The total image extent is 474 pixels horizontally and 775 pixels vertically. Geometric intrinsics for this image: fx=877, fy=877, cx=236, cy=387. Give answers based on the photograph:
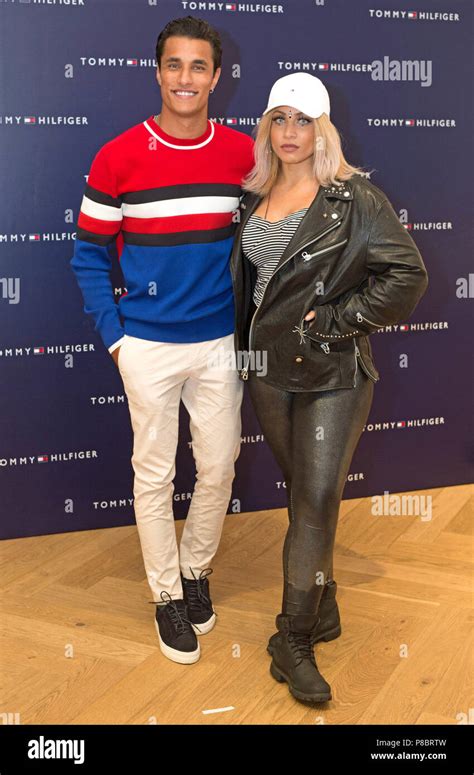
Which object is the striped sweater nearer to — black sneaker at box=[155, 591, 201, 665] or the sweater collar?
the sweater collar

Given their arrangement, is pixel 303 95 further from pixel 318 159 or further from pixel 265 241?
pixel 265 241

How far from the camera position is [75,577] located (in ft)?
11.0

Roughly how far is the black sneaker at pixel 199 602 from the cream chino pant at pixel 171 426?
116 mm

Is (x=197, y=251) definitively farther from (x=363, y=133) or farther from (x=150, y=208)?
(x=363, y=133)

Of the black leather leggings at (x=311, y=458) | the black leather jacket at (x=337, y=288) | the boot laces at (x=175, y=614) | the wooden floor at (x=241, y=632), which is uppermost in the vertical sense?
the black leather jacket at (x=337, y=288)

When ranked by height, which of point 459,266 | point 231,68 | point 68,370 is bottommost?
point 68,370

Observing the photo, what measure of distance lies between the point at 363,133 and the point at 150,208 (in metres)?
1.55

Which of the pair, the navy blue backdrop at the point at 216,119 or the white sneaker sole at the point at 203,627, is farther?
the navy blue backdrop at the point at 216,119

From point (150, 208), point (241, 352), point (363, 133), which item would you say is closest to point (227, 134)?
point (150, 208)

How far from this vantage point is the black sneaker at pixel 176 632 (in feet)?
8.98

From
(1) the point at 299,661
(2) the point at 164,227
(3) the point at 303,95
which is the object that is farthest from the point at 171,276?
(1) the point at 299,661

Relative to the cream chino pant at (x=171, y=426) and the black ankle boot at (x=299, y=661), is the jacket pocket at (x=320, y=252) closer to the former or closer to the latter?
the cream chino pant at (x=171, y=426)

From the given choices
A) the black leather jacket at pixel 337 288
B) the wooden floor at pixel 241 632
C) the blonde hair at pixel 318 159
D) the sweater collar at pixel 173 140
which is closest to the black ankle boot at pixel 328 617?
the wooden floor at pixel 241 632

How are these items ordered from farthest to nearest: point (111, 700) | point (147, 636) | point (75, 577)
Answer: point (75, 577)
point (147, 636)
point (111, 700)
